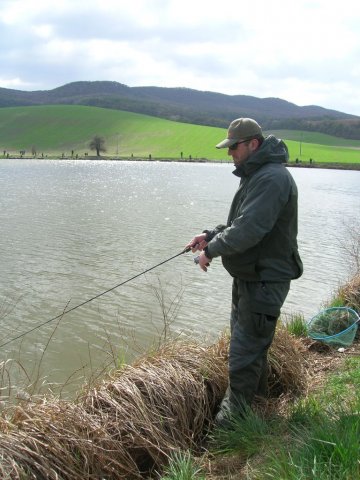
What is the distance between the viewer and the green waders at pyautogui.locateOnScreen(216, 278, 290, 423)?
416cm

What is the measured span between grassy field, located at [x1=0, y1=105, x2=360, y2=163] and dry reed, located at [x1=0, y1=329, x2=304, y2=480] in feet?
300

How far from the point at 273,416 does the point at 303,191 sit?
37.1 meters

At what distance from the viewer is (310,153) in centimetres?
10306

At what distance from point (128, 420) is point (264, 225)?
1790 mm

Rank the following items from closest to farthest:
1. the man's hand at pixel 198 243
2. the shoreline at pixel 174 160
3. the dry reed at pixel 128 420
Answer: the dry reed at pixel 128 420 < the man's hand at pixel 198 243 < the shoreline at pixel 174 160

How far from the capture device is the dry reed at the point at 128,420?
11.7ft

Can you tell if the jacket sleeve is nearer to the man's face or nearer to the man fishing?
the man fishing

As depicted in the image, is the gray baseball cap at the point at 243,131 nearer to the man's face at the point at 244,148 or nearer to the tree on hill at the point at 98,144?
the man's face at the point at 244,148

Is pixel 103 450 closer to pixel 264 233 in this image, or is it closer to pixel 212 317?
pixel 264 233

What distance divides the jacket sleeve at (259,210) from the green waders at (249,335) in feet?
1.24

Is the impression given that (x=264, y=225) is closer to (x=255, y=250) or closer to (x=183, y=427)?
(x=255, y=250)

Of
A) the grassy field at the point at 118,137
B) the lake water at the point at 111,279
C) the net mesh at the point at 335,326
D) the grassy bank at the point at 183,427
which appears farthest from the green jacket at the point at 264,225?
the grassy field at the point at 118,137

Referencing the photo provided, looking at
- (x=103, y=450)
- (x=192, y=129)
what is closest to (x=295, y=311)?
(x=103, y=450)

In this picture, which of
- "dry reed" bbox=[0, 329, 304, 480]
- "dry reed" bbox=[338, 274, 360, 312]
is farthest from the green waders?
"dry reed" bbox=[338, 274, 360, 312]
